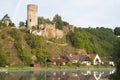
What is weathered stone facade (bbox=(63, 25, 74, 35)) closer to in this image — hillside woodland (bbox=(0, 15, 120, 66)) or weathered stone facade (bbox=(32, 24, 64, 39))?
hillside woodland (bbox=(0, 15, 120, 66))

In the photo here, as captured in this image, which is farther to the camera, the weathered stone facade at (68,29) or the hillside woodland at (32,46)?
the weathered stone facade at (68,29)

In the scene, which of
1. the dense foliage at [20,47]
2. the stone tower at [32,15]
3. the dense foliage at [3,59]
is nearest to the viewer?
the dense foliage at [3,59]

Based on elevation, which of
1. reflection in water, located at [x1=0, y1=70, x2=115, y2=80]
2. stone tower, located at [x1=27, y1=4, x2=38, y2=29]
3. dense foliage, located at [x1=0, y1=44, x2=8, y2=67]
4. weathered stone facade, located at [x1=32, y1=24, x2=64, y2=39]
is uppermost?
stone tower, located at [x1=27, y1=4, x2=38, y2=29]

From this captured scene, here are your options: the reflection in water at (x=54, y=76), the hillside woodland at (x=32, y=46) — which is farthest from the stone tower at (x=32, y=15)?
the reflection in water at (x=54, y=76)

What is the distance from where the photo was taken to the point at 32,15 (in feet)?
413

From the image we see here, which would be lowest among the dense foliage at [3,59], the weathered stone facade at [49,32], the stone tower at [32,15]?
the dense foliage at [3,59]

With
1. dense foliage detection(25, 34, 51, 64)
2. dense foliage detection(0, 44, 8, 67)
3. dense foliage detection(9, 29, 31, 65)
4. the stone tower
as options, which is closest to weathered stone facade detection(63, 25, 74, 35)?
the stone tower

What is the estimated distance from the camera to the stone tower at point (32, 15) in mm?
124938

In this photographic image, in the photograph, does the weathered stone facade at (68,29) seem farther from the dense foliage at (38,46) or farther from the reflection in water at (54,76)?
the reflection in water at (54,76)

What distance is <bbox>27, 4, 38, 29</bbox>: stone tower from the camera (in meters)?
125

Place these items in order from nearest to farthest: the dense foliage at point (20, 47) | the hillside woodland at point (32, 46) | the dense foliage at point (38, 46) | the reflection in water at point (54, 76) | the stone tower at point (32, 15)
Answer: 1. the reflection in water at point (54, 76)
2. the dense foliage at point (20, 47)
3. the hillside woodland at point (32, 46)
4. the dense foliage at point (38, 46)
5. the stone tower at point (32, 15)

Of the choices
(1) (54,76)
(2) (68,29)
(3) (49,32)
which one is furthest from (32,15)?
(1) (54,76)

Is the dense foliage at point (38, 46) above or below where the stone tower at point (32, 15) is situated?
below

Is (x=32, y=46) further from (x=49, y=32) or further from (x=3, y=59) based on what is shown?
(x=3, y=59)
